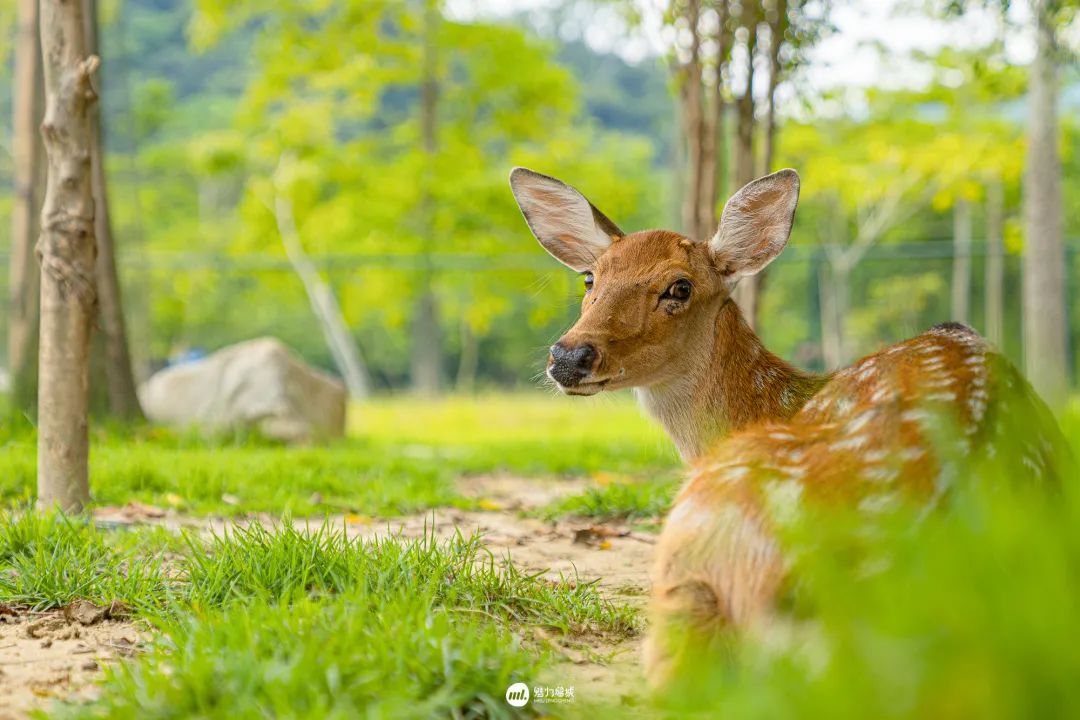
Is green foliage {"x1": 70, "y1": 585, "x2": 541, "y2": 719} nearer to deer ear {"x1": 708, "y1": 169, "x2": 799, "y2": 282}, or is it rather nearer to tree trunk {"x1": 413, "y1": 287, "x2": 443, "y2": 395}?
deer ear {"x1": 708, "y1": 169, "x2": 799, "y2": 282}

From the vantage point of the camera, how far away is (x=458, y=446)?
9.36 meters

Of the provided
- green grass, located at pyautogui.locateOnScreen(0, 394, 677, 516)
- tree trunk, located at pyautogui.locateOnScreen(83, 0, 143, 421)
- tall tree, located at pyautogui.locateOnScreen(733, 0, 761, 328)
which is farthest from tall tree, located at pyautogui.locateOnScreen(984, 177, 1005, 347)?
tree trunk, located at pyautogui.locateOnScreen(83, 0, 143, 421)

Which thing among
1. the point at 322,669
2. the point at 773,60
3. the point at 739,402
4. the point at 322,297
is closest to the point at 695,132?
the point at 773,60

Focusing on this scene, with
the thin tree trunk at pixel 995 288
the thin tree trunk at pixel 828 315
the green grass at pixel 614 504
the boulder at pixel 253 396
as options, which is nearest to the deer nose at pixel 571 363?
the green grass at pixel 614 504

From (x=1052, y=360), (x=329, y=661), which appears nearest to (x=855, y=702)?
(x=329, y=661)

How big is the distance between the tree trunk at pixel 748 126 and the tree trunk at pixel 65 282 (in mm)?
3729

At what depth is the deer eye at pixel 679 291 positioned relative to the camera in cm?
351

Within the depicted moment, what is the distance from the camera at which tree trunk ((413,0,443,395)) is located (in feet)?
64.7

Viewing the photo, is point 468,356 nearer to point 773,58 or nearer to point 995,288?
point 995,288

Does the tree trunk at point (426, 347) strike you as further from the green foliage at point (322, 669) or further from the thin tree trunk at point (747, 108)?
the green foliage at point (322, 669)

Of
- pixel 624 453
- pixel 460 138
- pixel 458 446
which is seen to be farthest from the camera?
pixel 460 138

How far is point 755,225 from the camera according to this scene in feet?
12.2

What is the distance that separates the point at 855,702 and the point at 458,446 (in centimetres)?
805

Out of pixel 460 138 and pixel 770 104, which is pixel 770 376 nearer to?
pixel 770 104
